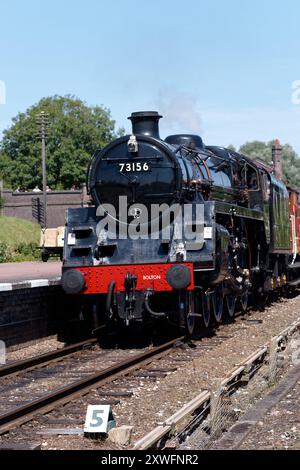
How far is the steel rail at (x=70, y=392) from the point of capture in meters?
7.96

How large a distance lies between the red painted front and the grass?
87.4ft

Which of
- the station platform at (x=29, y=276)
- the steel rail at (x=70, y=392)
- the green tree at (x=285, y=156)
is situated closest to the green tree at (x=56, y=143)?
the green tree at (x=285, y=156)

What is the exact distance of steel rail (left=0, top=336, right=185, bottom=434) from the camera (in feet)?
26.1

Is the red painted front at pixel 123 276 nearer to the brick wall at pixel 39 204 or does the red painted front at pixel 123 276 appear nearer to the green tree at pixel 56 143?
the brick wall at pixel 39 204

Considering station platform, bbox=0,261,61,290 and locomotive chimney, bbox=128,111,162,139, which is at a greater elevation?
locomotive chimney, bbox=128,111,162,139

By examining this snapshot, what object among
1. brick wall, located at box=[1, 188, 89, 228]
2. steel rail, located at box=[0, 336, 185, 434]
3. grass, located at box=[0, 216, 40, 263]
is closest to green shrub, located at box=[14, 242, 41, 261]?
grass, located at box=[0, 216, 40, 263]

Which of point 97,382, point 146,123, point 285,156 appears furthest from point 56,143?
point 97,382

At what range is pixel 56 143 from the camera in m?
73.5

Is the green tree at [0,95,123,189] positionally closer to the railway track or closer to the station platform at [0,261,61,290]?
the station platform at [0,261,61,290]

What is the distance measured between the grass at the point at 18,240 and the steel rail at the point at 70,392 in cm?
2823

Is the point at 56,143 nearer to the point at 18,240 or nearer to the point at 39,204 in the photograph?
the point at 39,204

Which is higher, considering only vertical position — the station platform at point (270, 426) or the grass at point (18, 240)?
the grass at point (18, 240)
